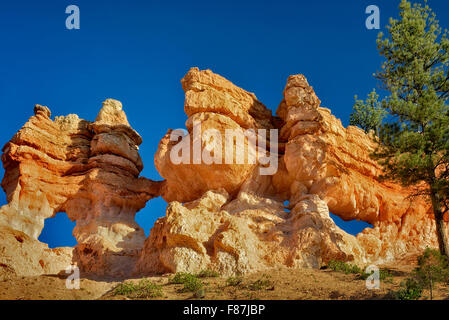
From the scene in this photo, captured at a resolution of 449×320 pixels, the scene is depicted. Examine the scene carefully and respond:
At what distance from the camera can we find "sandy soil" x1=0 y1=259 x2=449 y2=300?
483 inches

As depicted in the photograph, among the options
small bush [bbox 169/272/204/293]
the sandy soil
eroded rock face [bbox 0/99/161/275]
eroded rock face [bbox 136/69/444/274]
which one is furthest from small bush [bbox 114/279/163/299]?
eroded rock face [bbox 0/99/161/275]

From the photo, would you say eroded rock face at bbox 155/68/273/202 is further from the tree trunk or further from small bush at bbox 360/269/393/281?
the tree trunk

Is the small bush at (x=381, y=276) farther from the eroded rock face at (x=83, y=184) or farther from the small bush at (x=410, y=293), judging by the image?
the eroded rock face at (x=83, y=184)

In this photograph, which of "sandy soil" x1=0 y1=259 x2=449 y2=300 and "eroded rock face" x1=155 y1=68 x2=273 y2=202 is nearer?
"sandy soil" x1=0 y1=259 x2=449 y2=300

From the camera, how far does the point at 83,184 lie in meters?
24.3

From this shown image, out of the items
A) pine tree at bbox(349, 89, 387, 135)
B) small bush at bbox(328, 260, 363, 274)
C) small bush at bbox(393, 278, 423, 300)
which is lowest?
small bush at bbox(393, 278, 423, 300)

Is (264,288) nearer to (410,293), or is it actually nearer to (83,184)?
(410,293)

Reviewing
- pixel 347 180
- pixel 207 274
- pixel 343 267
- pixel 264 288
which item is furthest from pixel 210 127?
pixel 264 288

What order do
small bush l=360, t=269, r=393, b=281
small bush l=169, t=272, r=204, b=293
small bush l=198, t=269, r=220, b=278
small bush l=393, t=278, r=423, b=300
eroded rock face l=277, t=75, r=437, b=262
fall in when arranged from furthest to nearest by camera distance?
1. eroded rock face l=277, t=75, r=437, b=262
2. small bush l=198, t=269, r=220, b=278
3. small bush l=360, t=269, r=393, b=281
4. small bush l=169, t=272, r=204, b=293
5. small bush l=393, t=278, r=423, b=300

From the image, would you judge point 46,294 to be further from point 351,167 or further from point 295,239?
point 351,167

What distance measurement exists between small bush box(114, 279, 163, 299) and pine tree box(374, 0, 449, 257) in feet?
35.3

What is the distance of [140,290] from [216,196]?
831cm

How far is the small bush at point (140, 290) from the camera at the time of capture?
41.4 feet
